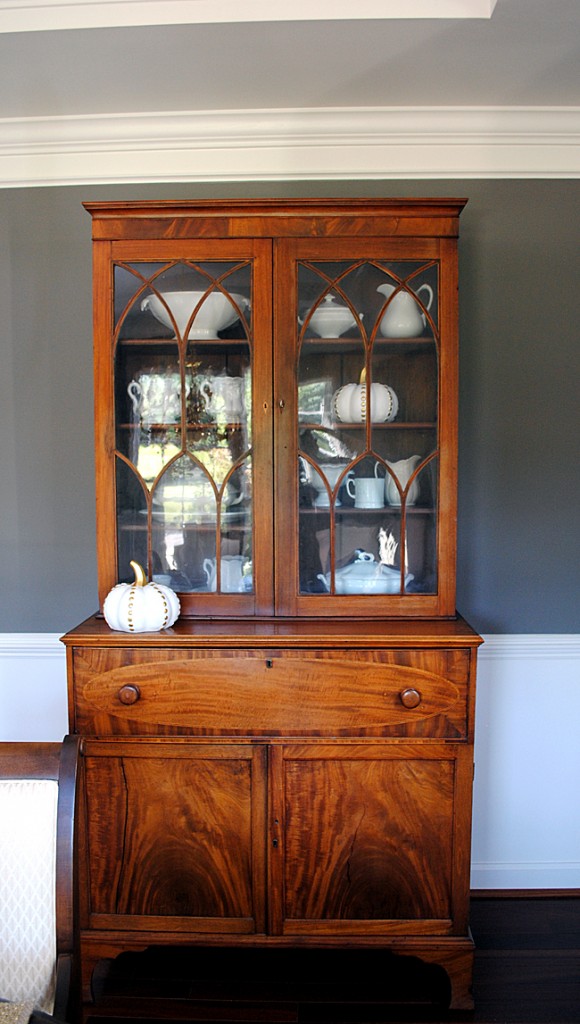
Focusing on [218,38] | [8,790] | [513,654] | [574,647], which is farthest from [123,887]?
[218,38]

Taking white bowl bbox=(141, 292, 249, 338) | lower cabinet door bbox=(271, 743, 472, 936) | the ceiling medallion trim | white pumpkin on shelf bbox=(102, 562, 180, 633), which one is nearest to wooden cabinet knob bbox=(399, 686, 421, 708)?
lower cabinet door bbox=(271, 743, 472, 936)

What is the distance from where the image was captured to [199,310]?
76.4 inches

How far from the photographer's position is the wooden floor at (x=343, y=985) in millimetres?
1793

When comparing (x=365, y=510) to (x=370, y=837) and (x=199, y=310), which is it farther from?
(x=370, y=837)

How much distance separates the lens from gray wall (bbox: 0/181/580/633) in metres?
2.25

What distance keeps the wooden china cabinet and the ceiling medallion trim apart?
1.53 feet

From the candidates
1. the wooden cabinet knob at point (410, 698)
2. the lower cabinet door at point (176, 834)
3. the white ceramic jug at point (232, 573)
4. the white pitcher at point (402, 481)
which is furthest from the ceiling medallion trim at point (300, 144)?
Answer: the lower cabinet door at point (176, 834)

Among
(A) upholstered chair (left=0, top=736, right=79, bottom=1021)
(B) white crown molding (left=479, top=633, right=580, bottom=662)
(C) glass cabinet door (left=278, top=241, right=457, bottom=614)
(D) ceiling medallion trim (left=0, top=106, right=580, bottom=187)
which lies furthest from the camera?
(B) white crown molding (left=479, top=633, right=580, bottom=662)

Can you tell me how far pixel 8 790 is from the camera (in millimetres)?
1119

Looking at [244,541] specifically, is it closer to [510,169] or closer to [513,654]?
[513,654]

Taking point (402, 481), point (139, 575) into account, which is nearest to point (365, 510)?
point (402, 481)

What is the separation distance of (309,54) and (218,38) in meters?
0.24

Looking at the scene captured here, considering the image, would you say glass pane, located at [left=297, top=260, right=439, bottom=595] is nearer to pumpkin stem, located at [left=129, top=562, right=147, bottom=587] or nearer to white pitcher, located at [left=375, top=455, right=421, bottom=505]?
white pitcher, located at [left=375, top=455, right=421, bottom=505]

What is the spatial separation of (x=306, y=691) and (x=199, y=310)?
1.04 m
